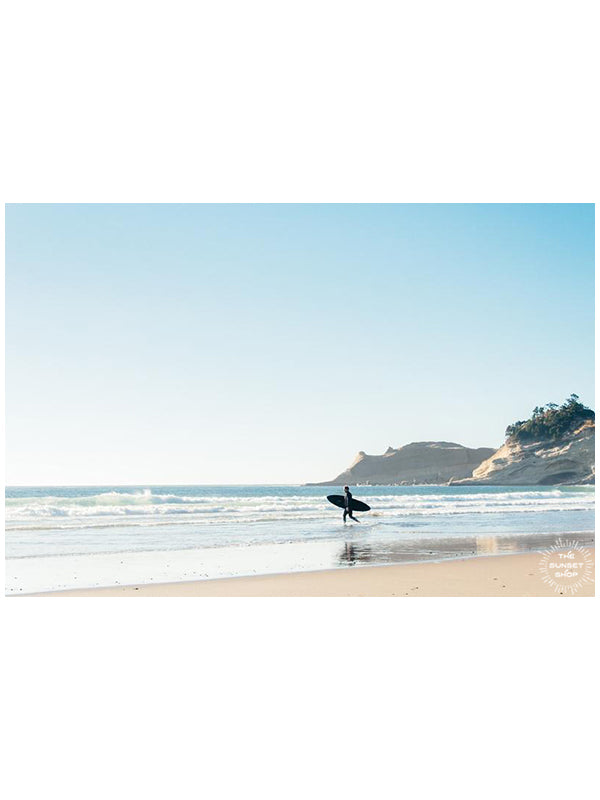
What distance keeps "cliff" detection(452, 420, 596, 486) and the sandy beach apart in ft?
39.3

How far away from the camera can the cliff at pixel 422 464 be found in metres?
18.4

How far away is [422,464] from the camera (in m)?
20.3

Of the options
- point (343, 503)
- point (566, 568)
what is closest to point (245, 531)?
point (343, 503)

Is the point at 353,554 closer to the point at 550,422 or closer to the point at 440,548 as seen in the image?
the point at 440,548

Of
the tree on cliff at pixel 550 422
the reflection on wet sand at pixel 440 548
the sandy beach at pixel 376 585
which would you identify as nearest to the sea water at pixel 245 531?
the reflection on wet sand at pixel 440 548

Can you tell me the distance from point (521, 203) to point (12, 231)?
5.17m

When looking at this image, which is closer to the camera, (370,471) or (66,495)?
(66,495)

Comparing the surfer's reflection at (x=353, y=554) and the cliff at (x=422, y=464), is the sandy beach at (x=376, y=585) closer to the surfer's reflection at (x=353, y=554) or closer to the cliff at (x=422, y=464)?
the surfer's reflection at (x=353, y=554)

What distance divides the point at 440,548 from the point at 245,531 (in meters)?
3.53

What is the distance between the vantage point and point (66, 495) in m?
14.9
